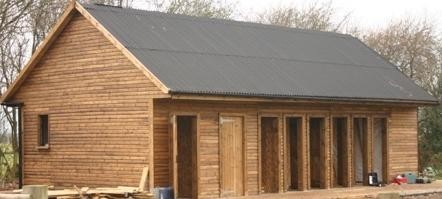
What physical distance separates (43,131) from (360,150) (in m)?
9.78

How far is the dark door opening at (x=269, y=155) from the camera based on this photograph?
80.9ft

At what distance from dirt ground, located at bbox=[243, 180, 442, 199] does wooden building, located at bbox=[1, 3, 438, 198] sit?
67cm

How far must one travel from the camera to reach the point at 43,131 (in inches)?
1016

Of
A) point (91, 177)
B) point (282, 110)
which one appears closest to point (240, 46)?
point (282, 110)

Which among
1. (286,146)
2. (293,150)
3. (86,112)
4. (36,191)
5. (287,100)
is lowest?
(36,191)

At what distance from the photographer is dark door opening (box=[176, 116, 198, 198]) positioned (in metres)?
22.7

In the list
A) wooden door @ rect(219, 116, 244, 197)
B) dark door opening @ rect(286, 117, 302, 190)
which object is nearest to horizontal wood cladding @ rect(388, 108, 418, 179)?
dark door opening @ rect(286, 117, 302, 190)

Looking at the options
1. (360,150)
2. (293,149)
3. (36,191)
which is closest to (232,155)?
(293,149)

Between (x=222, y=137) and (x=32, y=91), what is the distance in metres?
6.32

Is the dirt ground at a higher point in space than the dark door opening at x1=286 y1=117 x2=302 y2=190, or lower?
lower

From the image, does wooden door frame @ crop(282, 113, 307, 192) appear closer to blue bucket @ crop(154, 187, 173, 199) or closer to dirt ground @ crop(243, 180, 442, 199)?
dirt ground @ crop(243, 180, 442, 199)

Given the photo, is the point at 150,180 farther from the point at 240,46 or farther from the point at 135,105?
the point at 240,46

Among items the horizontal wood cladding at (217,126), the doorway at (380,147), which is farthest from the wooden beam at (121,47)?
the doorway at (380,147)

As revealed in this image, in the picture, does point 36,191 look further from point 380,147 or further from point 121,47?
point 380,147
